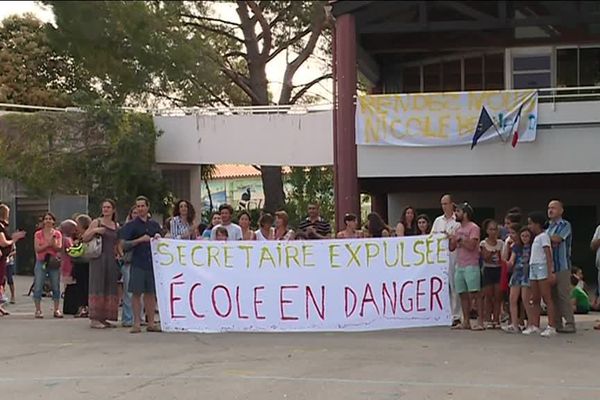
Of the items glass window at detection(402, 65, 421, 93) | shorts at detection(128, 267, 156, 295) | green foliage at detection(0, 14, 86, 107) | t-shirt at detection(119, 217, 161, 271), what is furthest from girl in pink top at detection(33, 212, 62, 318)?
glass window at detection(402, 65, 421, 93)

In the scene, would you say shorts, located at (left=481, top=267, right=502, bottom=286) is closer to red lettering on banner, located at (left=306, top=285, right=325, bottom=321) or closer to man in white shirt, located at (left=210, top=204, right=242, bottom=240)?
red lettering on banner, located at (left=306, top=285, right=325, bottom=321)

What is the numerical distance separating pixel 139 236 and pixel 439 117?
807 cm

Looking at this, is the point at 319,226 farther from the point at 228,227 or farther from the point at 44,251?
the point at 44,251

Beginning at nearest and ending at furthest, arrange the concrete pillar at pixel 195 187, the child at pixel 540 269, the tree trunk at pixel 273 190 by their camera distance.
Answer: the tree trunk at pixel 273 190 → the child at pixel 540 269 → the concrete pillar at pixel 195 187

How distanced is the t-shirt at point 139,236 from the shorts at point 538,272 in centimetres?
431

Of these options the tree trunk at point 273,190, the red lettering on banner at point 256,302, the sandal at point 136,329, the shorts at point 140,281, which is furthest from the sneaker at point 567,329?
the tree trunk at point 273,190

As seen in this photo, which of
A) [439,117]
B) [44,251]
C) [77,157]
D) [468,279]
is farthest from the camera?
[77,157]

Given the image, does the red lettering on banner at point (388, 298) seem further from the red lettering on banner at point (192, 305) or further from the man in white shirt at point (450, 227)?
the red lettering on banner at point (192, 305)

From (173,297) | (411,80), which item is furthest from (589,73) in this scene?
(173,297)

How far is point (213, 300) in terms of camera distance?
9.97m

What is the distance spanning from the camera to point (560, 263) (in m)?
9.49

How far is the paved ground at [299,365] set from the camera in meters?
6.62

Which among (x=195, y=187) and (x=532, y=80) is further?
(x=195, y=187)

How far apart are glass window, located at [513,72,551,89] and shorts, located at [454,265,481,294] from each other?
10680 millimetres
